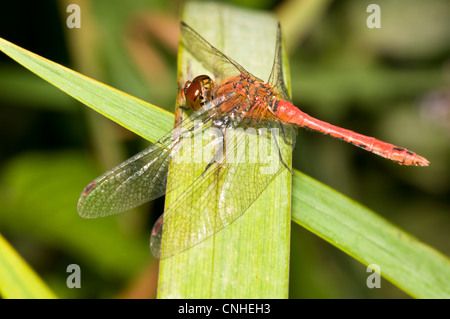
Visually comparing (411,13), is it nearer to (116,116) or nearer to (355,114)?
(355,114)

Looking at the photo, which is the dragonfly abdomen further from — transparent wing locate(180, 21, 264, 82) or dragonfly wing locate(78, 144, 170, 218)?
dragonfly wing locate(78, 144, 170, 218)

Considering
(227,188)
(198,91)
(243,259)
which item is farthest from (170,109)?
(243,259)

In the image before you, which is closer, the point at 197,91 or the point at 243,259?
the point at 243,259

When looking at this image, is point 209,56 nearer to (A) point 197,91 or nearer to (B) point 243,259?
Answer: (A) point 197,91

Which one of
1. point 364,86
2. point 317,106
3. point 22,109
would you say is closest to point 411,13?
point 364,86

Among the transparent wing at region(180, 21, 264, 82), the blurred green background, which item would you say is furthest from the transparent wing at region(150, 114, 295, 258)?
the blurred green background

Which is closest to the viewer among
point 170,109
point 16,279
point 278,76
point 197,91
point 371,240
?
point 16,279
